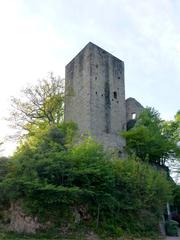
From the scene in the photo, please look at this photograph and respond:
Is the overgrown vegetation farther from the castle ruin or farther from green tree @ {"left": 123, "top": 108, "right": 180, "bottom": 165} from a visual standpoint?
green tree @ {"left": 123, "top": 108, "right": 180, "bottom": 165}

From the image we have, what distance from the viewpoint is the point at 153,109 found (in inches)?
1069

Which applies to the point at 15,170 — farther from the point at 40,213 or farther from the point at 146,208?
the point at 146,208

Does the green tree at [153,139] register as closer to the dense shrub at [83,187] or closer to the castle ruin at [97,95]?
the castle ruin at [97,95]

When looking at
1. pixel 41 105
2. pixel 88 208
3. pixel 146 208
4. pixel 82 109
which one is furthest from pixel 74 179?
pixel 41 105

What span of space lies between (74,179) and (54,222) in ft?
6.08

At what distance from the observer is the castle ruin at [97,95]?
2347 cm

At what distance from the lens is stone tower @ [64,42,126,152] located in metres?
23.5

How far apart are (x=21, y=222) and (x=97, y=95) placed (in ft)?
49.4

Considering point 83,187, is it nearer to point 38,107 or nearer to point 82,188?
point 82,188

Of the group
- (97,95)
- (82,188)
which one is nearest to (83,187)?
(82,188)

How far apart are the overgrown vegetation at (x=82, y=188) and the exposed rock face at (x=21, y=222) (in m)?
0.26

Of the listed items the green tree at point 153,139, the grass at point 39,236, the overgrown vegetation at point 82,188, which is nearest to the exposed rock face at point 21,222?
the overgrown vegetation at point 82,188

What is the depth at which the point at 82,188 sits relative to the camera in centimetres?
1123

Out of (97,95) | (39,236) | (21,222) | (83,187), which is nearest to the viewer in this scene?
(39,236)
